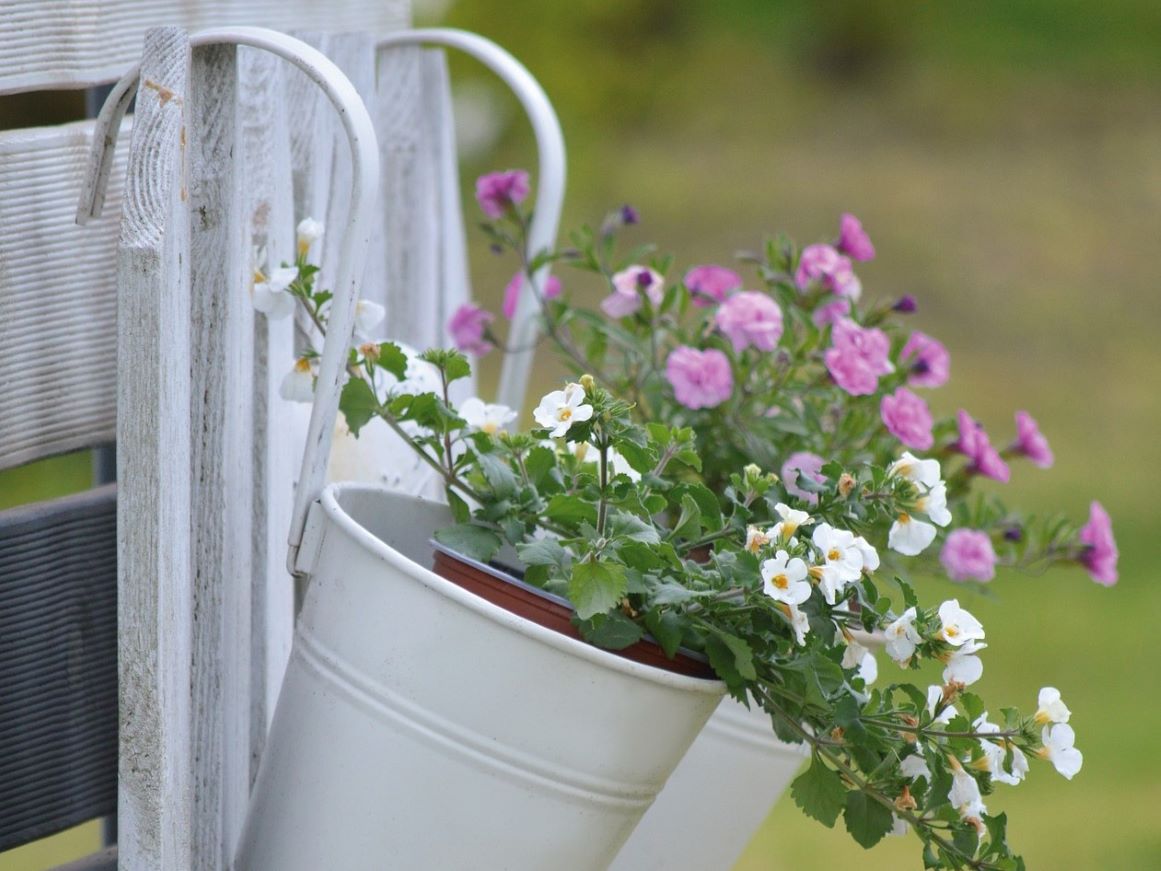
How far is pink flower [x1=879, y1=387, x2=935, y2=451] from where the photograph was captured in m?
1.43

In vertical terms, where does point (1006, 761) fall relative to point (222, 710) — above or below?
above

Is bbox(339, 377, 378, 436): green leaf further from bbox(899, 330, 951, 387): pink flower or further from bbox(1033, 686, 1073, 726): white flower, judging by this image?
bbox(899, 330, 951, 387): pink flower

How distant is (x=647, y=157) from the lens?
7207 millimetres

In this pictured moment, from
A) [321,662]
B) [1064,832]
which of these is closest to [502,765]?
[321,662]

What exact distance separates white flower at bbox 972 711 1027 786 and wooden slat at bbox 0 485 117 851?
73cm

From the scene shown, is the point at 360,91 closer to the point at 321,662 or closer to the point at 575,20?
the point at 321,662

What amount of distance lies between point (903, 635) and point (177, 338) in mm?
577

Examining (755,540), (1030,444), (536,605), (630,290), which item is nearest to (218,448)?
(536,605)

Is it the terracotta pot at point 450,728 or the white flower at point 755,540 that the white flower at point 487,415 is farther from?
the white flower at point 755,540

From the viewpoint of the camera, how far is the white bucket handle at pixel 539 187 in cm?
150

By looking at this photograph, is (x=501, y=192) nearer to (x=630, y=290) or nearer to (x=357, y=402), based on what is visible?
(x=630, y=290)

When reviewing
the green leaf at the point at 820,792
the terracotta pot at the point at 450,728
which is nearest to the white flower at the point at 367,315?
Result: the terracotta pot at the point at 450,728

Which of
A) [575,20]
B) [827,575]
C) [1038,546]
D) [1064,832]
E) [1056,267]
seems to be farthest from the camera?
[1056,267]

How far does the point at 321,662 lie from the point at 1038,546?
939 millimetres
